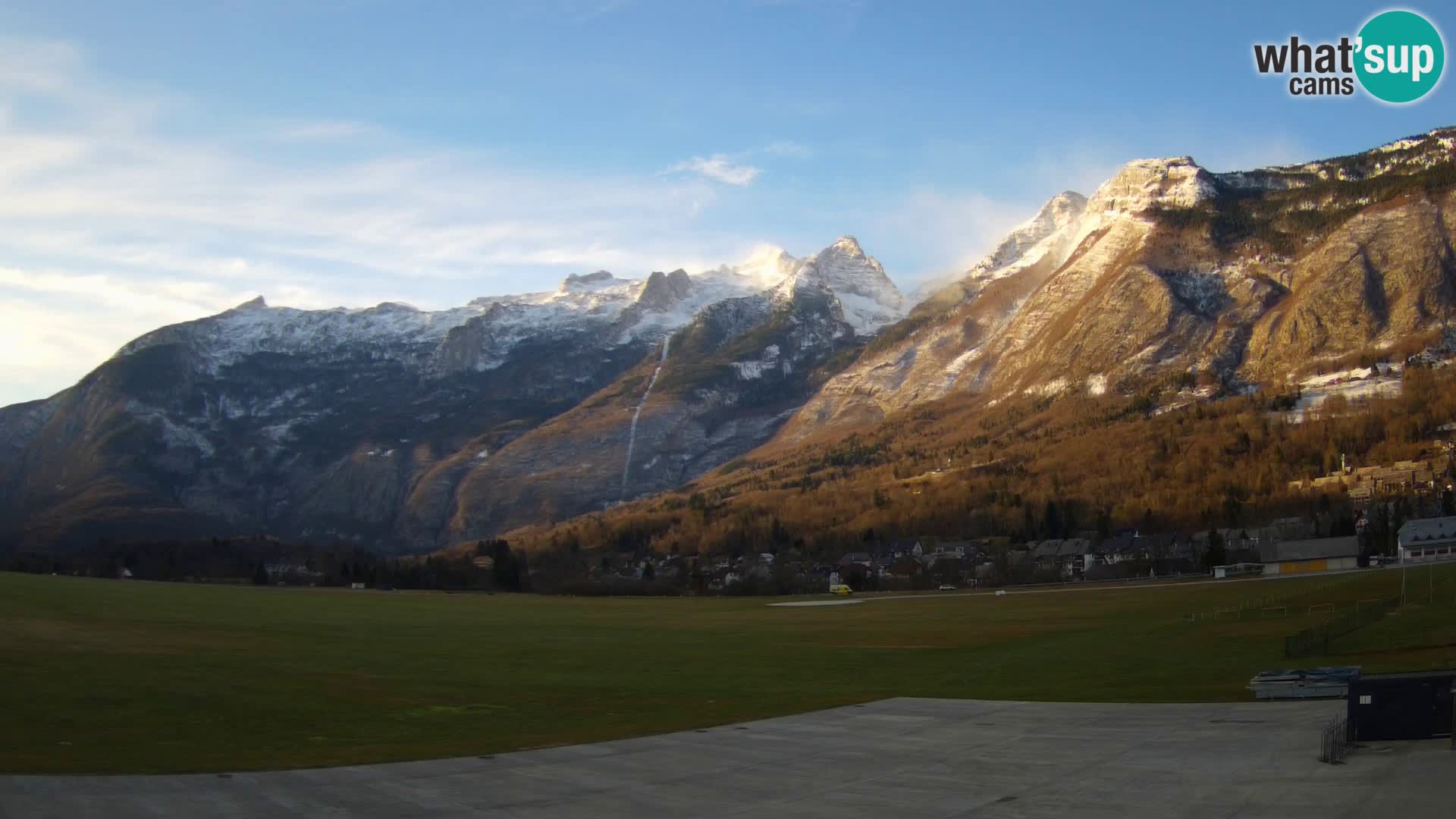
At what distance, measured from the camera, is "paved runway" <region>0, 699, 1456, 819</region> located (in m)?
28.3

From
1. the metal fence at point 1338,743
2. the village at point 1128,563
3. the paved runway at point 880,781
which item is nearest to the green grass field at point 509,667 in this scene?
the paved runway at point 880,781

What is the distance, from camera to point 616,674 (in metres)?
62.2

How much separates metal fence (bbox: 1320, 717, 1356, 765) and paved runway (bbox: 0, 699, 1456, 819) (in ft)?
1.20

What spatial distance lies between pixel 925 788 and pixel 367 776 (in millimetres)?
16044

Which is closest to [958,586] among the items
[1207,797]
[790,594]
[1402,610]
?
[790,594]

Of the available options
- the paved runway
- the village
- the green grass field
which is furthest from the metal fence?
the village

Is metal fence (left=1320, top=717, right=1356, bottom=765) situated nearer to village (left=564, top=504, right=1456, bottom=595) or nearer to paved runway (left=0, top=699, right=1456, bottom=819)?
paved runway (left=0, top=699, right=1456, bottom=819)

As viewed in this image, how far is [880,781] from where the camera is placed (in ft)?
108

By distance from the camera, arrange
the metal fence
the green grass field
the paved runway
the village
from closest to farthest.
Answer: the paved runway < the metal fence < the green grass field < the village

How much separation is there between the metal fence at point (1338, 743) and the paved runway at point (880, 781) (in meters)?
0.37

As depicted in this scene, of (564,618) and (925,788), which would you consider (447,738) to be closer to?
(925,788)

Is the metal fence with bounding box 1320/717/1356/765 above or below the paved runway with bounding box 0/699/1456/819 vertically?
above

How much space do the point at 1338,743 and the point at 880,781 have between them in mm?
12864

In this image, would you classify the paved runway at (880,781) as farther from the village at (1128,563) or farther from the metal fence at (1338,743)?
the village at (1128,563)
